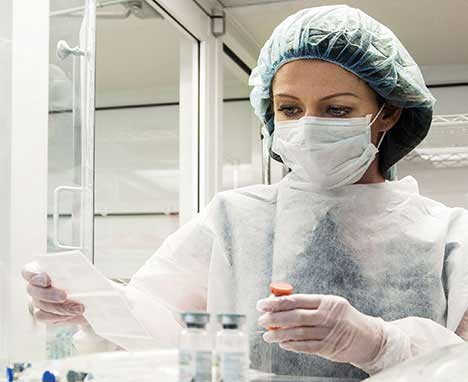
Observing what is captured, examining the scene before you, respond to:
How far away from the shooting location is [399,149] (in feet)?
4.48

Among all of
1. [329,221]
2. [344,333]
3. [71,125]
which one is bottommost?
[344,333]

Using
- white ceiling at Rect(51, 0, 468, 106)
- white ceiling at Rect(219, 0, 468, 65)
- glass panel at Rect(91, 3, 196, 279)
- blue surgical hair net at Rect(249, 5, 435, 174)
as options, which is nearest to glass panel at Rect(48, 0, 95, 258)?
white ceiling at Rect(51, 0, 468, 106)

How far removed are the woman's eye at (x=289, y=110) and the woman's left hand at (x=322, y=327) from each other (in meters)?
0.42

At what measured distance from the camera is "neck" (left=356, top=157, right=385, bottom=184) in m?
1.34

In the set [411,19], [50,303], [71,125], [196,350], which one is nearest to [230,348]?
[196,350]

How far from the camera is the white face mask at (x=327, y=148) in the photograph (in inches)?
48.0

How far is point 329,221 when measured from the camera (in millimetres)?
1263

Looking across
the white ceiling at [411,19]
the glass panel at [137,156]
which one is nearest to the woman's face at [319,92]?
the white ceiling at [411,19]

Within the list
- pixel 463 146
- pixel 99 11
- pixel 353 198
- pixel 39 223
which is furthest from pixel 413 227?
pixel 463 146

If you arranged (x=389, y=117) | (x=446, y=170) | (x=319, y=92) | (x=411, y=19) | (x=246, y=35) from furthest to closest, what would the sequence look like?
(x=446, y=170) < (x=246, y=35) < (x=411, y=19) < (x=389, y=117) < (x=319, y=92)

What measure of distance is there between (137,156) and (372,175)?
2315mm

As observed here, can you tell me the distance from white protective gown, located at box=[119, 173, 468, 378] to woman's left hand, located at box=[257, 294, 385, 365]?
0.61ft

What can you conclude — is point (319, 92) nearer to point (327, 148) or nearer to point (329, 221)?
point (327, 148)

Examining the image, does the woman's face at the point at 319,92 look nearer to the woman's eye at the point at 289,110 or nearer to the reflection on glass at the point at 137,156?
the woman's eye at the point at 289,110
